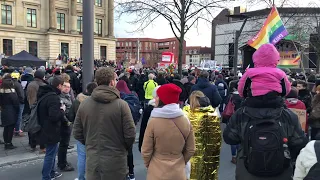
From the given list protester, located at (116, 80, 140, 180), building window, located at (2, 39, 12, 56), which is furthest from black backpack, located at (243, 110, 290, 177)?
building window, located at (2, 39, 12, 56)

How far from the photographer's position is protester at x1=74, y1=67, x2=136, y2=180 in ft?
11.7

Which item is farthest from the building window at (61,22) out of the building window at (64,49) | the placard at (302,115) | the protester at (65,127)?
the placard at (302,115)

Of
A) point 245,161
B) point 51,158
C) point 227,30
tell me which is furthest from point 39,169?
point 227,30

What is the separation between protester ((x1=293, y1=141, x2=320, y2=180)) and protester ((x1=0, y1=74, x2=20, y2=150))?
6.81 metres

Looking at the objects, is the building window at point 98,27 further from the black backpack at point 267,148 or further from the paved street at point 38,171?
the black backpack at point 267,148

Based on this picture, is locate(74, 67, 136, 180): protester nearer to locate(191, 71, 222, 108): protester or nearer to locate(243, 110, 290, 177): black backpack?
locate(243, 110, 290, 177): black backpack

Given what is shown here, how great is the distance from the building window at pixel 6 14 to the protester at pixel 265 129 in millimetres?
53670

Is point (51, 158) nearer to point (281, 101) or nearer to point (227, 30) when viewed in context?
point (281, 101)

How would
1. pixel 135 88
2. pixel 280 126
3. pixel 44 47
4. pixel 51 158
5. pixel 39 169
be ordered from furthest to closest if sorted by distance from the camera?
pixel 44 47 < pixel 135 88 < pixel 39 169 < pixel 51 158 < pixel 280 126

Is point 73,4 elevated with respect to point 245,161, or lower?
elevated

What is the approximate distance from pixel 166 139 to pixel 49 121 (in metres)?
2.70

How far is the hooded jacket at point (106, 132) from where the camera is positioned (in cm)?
358

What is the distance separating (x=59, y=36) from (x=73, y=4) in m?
6.79

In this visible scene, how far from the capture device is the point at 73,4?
55750mm
